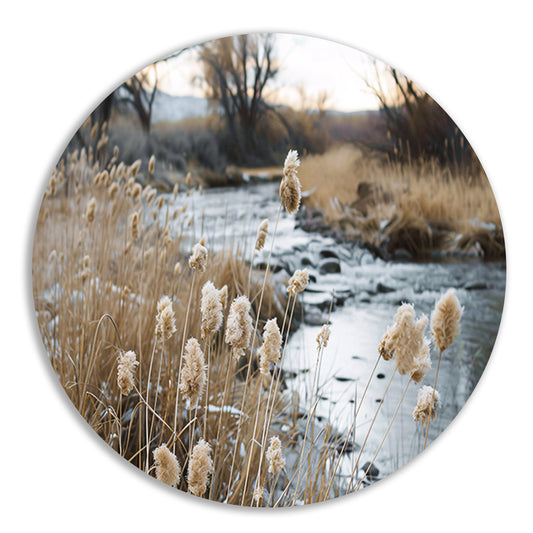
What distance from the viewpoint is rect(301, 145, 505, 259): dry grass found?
1.34 m

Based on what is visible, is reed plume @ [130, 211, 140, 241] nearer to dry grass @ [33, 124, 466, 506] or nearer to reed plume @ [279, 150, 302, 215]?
dry grass @ [33, 124, 466, 506]

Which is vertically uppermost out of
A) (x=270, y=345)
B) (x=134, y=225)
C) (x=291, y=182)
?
(x=291, y=182)

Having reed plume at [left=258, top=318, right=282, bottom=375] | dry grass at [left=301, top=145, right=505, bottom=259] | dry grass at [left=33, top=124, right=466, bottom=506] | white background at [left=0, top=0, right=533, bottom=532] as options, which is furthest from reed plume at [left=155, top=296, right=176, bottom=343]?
dry grass at [left=301, top=145, right=505, bottom=259]

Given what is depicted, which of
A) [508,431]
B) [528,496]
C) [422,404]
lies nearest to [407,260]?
[422,404]

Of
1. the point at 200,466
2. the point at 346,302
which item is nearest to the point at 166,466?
the point at 200,466

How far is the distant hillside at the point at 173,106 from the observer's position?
1.34 m

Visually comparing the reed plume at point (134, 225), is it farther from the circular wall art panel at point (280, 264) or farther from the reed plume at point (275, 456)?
the reed plume at point (275, 456)

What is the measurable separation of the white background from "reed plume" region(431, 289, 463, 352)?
262mm

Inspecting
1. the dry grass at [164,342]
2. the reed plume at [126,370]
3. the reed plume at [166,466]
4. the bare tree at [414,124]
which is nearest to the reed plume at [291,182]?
the dry grass at [164,342]

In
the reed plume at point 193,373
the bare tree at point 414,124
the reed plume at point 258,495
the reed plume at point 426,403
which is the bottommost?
the reed plume at point 258,495

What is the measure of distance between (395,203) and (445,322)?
0.34 m

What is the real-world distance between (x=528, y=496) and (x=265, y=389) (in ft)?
2.84

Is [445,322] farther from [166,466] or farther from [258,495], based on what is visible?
[166,466]

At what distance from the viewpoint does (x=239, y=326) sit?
1.32 metres
